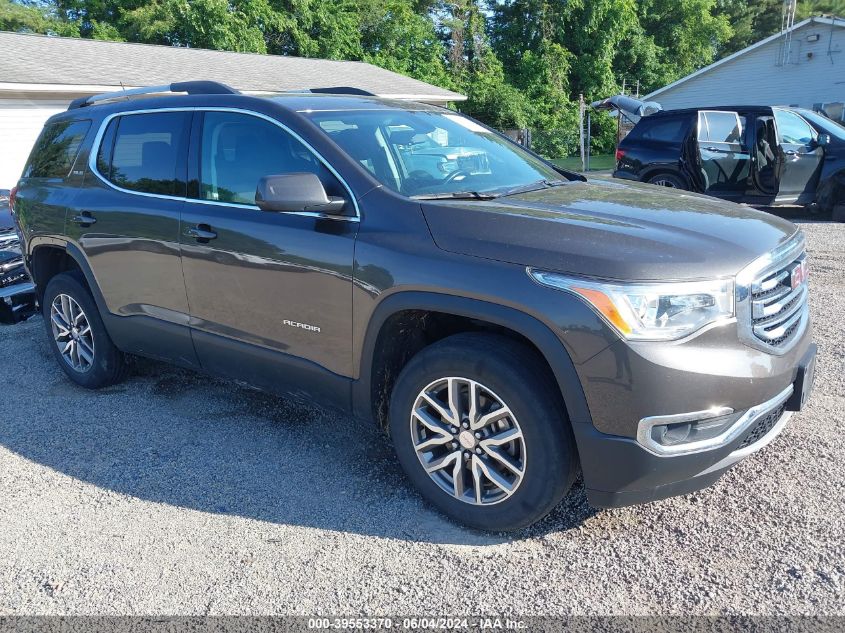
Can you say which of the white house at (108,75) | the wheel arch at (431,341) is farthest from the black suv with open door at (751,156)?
the wheel arch at (431,341)

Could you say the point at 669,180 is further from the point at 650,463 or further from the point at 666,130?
the point at 650,463

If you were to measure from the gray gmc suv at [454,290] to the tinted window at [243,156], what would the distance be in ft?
0.04

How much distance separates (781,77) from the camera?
78.7 feet

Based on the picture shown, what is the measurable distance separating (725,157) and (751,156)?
359 mm

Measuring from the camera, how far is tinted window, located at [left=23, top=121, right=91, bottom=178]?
185 inches

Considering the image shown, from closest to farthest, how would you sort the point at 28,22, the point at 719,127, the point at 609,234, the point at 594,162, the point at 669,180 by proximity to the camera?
the point at 609,234, the point at 719,127, the point at 669,180, the point at 28,22, the point at 594,162

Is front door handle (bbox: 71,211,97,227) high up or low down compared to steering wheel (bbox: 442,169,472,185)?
down

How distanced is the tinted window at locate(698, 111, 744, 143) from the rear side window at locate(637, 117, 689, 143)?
0.81ft

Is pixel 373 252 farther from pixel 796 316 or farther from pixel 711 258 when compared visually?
pixel 796 316

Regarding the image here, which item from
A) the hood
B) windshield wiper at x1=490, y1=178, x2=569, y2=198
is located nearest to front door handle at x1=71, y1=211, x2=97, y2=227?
the hood

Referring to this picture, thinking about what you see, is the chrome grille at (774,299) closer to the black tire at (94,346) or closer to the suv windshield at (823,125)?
the black tire at (94,346)

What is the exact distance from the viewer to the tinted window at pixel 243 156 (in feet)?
11.4

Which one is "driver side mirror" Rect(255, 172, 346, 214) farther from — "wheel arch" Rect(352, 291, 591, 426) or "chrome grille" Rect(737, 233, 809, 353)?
"chrome grille" Rect(737, 233, 809, 353)

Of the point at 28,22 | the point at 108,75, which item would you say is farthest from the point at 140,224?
the point at 28,22
